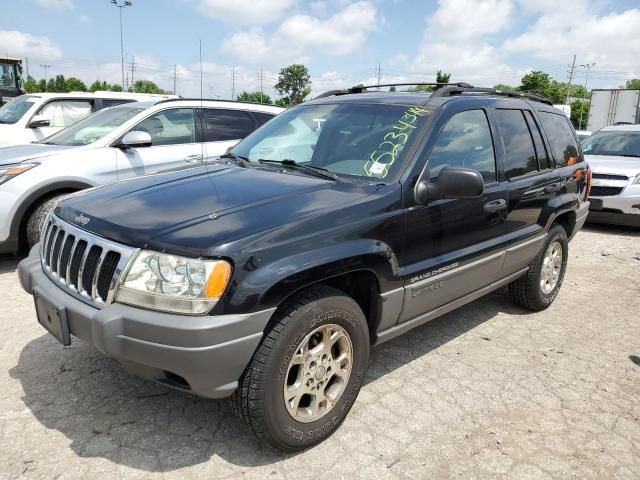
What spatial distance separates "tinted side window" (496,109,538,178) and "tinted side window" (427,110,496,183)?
22 cm

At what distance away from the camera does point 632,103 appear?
20578 mm

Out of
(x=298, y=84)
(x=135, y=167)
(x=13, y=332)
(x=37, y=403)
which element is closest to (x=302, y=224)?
(x=37, y=403)

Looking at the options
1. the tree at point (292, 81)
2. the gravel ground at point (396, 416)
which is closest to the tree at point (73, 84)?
the tree at point (292, 81)

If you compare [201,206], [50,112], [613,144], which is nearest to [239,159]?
[201,206]

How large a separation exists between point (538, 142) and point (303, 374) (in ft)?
9.72

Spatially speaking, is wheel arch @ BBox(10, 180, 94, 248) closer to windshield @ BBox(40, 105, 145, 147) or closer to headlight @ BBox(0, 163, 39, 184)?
headlight @ BBox(0, 163, 39, 184)

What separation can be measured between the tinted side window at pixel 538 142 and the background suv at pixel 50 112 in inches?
251

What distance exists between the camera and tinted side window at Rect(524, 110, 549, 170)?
14.2 feet

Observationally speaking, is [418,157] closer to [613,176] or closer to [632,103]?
[613,176]

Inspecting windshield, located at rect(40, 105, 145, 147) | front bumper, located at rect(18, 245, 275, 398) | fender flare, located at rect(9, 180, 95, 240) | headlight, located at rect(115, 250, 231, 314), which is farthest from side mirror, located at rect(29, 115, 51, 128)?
headlight, located at rect(115, 250, 231, 314)

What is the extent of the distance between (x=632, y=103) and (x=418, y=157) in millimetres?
21494

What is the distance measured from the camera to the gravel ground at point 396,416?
259cm

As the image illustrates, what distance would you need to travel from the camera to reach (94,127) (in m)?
6.24

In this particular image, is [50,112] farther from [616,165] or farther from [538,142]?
[616,165]
